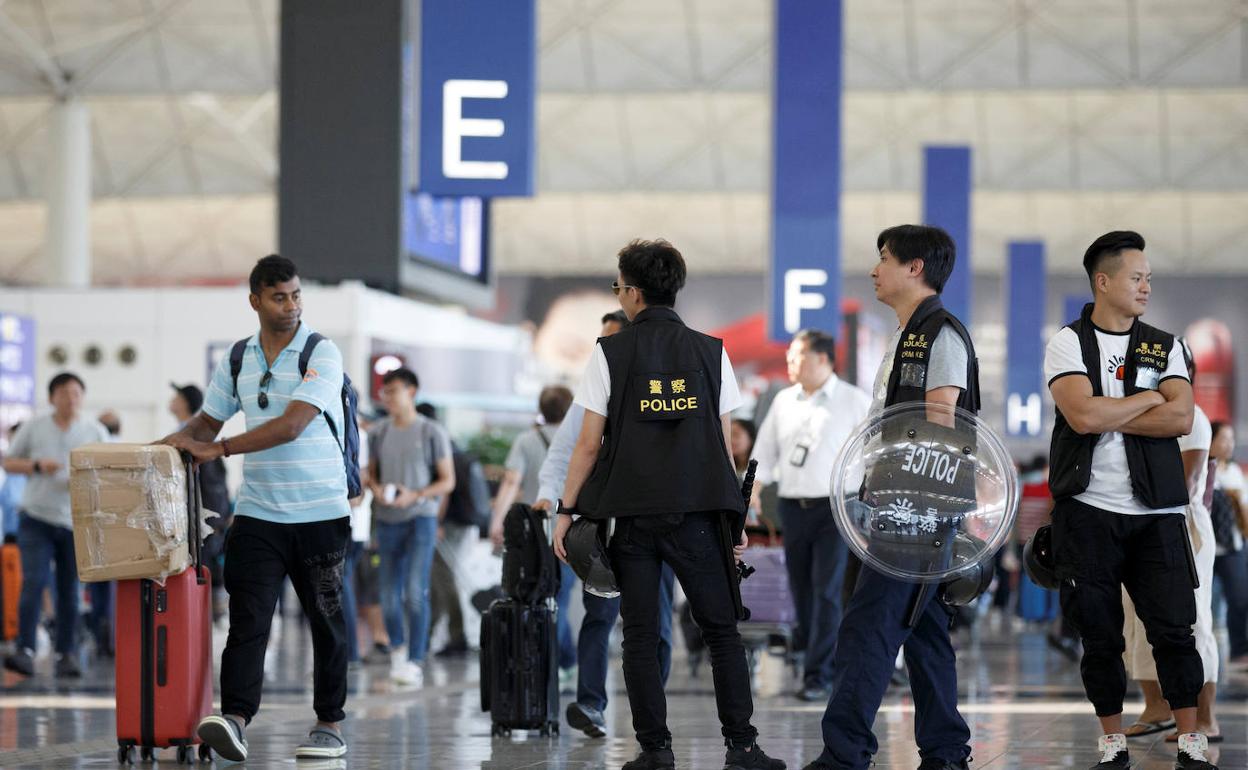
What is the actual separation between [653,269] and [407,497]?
5.23 metres

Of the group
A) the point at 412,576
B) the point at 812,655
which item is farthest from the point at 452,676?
the point at 812,655

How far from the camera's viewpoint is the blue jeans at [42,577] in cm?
1064

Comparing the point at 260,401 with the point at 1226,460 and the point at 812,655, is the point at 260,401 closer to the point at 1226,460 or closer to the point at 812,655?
the point at 812,655

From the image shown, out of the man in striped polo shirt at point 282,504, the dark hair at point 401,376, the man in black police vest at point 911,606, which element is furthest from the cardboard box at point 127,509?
the dark hair at point 401,376

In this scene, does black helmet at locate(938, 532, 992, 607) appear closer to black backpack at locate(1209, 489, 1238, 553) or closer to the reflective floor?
the reflective floor

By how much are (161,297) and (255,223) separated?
17470mm

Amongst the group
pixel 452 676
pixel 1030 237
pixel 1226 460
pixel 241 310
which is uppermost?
pixel 1030 237

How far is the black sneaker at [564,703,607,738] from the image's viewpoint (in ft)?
23.4

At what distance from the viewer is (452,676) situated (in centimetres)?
1071

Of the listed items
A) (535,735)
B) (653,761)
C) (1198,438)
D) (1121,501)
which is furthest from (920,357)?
(535,735)

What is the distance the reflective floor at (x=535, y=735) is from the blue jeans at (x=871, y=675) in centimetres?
76

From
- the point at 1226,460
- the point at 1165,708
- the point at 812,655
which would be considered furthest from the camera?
the point at 1226,460

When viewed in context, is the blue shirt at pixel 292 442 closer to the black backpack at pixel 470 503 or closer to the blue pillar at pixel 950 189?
the black backpack at pixel 470 503

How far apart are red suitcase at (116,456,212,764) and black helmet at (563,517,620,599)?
1440 millimetres
